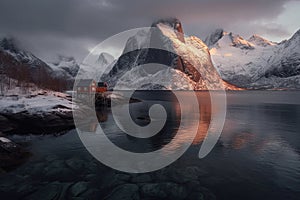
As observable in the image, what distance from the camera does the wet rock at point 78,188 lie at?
17.8 meters

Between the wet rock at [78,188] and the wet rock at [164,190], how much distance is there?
5.24 m

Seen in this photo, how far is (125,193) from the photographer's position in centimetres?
1794

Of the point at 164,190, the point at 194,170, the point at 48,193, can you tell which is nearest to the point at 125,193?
the point at 164,190

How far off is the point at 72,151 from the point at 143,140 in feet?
39.9

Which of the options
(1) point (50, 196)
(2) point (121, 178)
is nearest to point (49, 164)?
(1) point (50, 196)

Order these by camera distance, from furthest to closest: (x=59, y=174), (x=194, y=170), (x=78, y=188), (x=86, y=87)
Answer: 1. (x=86, y=87)
2. (x=194, y=170)
3. (x=59, y=174)
4. (x=78, y=188)

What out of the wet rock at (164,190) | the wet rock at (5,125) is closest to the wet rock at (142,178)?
the wet rock at (164,190)

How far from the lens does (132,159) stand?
87.9ft

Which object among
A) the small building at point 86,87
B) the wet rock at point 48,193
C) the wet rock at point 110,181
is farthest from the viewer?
the small building at point 86,87

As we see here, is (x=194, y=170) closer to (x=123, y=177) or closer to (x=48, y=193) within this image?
(x=123, y=177)

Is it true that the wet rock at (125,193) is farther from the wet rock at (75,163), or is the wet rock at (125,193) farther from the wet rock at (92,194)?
the wet rock at (75,163)

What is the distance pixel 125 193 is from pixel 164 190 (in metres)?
3.44

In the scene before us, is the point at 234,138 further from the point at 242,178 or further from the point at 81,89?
the point at 81,89

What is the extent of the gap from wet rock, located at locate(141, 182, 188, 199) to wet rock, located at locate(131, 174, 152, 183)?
0.97 metres
